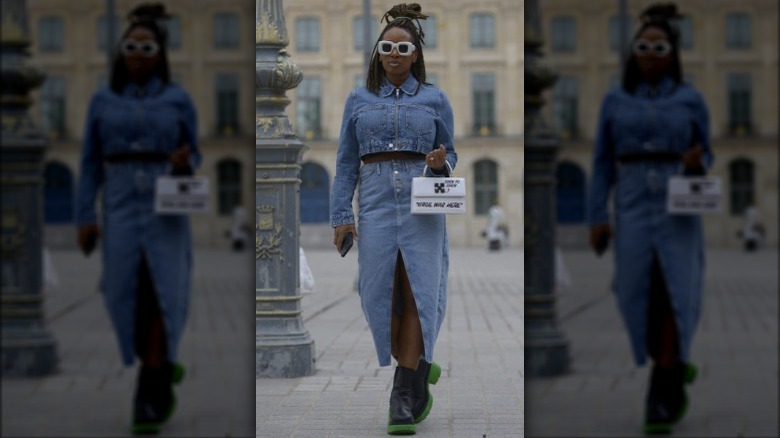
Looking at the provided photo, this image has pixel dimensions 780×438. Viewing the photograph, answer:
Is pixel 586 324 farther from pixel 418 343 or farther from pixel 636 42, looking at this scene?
pixel 418 343

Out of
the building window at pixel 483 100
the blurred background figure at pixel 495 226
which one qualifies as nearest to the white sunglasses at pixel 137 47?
the building window at pixel 483 100

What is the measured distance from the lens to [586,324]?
11.1ft

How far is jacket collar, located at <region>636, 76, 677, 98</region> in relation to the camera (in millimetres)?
3371

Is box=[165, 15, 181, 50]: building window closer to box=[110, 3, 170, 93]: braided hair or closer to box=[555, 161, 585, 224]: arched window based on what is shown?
box=[110, 3, 170, 93]: braided hair

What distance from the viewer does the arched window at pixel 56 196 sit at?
3797 millimetres

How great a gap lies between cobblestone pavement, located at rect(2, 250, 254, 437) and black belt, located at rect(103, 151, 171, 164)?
0.88 feet

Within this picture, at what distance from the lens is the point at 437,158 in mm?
5531

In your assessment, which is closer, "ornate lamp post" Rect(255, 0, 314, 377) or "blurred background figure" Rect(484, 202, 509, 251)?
"ornate lamp post" Rect(255, 0, 314, 377)

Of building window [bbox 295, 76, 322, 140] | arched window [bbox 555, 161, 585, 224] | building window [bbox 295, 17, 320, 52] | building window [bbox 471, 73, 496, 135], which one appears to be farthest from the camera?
building window [bbox 471, 73, 496, 135]

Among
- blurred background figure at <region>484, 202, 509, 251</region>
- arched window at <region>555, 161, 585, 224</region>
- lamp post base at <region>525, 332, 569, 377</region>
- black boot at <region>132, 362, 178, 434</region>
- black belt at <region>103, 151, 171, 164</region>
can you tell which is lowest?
→ black boot at <region>132, 362, 178, 434</region>

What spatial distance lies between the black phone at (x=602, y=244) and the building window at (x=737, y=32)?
0.52 metres

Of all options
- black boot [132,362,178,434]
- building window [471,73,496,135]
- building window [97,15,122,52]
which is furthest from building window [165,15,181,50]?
building window [471,73,496,135]

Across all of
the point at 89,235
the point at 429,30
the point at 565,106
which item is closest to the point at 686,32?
the point at 565,106

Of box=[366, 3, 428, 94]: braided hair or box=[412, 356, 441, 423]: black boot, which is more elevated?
box=[366, 3, 428, 94]: braided hair
